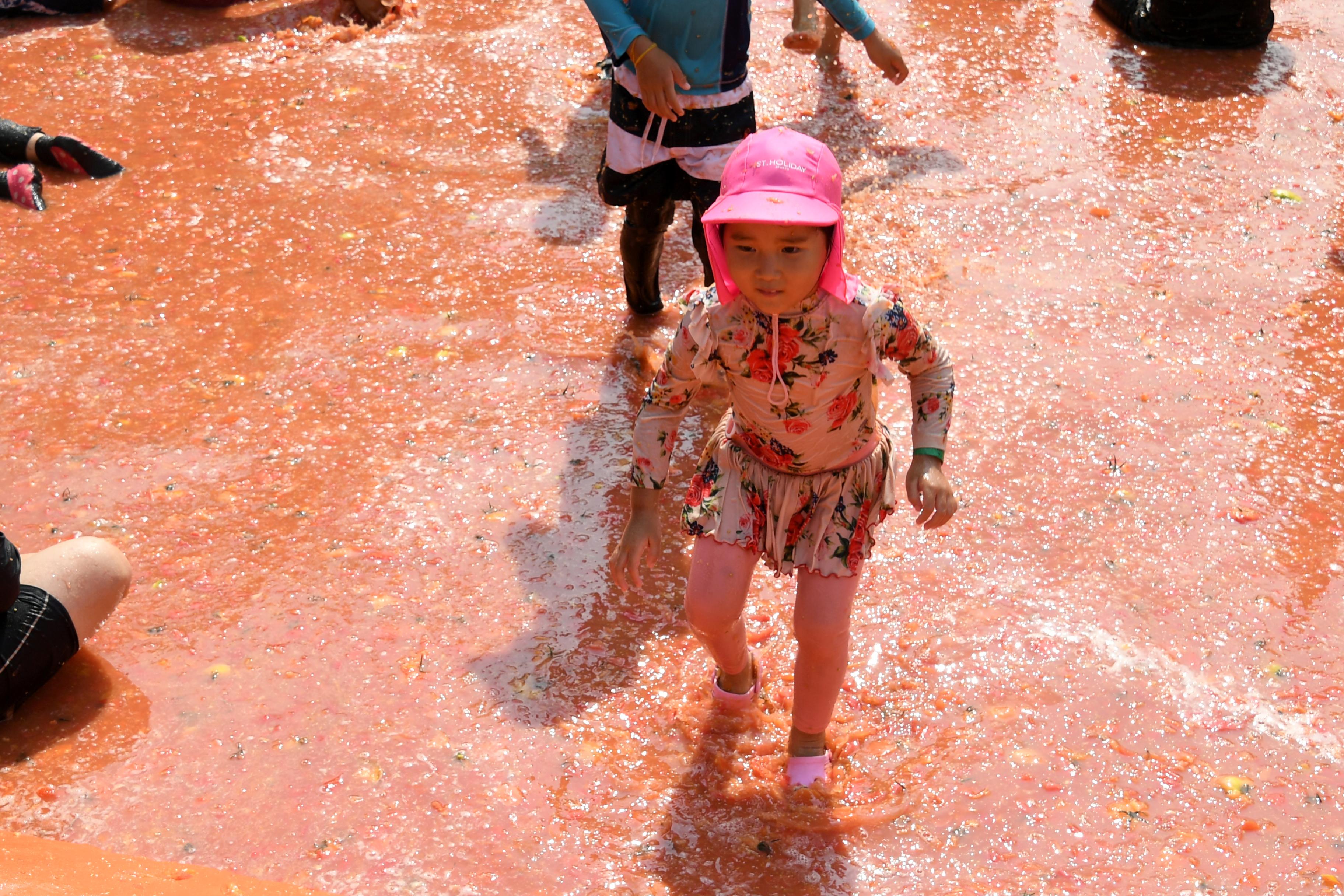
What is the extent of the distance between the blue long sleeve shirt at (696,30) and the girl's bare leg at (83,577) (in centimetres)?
197

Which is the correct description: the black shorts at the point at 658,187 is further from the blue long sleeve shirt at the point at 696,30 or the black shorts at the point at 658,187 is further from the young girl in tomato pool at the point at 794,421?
the young girl in tomato pool at the point at 794,421

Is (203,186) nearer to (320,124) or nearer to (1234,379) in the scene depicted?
(320,124)

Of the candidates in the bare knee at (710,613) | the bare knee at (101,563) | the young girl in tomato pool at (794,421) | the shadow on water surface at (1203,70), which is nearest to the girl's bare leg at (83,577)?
the bare knee at (101,563)

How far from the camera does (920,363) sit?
2.34 meters

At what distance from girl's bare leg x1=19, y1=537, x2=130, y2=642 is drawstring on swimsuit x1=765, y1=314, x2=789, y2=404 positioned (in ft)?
5.50

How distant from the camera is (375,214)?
4.82m

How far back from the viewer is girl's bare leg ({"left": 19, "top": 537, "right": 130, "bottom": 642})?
2793 mm

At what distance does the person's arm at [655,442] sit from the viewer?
242 centimetres

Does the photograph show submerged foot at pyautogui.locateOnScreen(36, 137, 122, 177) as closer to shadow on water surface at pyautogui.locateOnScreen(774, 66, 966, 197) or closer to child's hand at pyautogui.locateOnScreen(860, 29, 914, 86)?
shadow on water surface at pyautogui.locateOnScreen(774, 66, 966, 197)

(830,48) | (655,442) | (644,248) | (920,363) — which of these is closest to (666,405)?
(655,442)

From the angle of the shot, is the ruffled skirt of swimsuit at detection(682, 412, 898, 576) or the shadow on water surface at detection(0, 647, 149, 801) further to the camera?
the shadow on water surface at detection(0, 647, 149, 801)

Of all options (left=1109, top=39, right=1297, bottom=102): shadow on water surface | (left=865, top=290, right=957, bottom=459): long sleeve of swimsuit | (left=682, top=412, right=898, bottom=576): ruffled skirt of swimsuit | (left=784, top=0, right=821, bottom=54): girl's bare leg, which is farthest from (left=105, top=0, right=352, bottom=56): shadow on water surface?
(left=865, top=290, right=957, bottom=459): long sleeve of swimsuit

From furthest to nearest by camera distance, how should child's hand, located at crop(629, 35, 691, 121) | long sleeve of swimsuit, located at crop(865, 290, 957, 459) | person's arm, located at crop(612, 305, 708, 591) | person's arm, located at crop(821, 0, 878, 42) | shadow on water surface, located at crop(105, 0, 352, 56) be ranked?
shadow on water surface, located at crop(105, 0, 352, 56) → person's arm, located at crop(821, 0, 878, 42) → child's hand, located at crop(629, 35, 691, 121) → person's arm, located at crop(612, 305, 708, 591) → long sleeve of swimsuit, located at crop(865, 290, 957, 459)

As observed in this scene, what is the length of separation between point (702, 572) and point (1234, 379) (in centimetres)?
239
